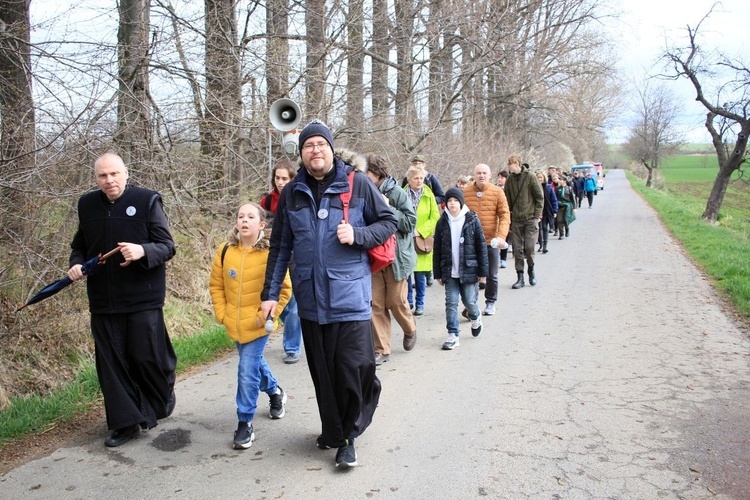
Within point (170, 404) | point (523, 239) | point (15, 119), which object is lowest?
point (170, 404)

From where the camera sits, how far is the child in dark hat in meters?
7.17

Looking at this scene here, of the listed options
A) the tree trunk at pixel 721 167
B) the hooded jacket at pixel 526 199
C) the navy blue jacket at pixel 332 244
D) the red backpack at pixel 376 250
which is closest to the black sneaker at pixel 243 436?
the navy blue jacket at pixel 332 244

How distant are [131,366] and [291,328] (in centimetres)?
227

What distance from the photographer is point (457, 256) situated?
7.23 meters

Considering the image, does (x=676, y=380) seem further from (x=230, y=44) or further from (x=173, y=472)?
(x=230, y=44)

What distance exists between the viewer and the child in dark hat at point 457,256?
23.5 ft

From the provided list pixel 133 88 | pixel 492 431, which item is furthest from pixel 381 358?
pixel 133 88

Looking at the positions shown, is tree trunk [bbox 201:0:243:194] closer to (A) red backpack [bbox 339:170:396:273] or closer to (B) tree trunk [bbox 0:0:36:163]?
(B) tree trunk [bbox 0:0:36:163]

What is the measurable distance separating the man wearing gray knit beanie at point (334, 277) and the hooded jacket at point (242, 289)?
37 cm

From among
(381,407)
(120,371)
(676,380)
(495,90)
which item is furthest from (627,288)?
(495,90)

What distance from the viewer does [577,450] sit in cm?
431

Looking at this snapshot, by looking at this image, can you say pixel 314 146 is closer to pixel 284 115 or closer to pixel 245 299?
pixel 245 299

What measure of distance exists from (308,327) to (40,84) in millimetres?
4094

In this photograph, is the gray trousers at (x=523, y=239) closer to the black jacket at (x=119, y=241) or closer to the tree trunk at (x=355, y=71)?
the tree trunk at (x=355, y=71)
